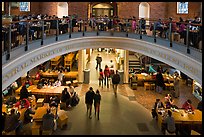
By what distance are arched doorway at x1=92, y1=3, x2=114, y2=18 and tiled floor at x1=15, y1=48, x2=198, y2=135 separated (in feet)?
47.9

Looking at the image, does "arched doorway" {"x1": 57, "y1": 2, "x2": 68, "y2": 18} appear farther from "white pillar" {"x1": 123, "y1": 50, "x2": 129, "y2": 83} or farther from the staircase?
the staircase

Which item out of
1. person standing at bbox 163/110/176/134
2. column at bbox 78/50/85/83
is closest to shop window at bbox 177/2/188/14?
column at bbox 78/50/85/83

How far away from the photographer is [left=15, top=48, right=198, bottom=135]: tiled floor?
13070mm

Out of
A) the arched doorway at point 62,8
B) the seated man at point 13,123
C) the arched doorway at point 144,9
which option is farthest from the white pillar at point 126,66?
the seated man at point 13,123

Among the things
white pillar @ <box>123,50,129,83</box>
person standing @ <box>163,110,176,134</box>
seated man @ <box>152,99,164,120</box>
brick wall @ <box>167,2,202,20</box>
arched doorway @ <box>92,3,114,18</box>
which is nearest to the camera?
person standing @ <box>163,110,176,134</box>

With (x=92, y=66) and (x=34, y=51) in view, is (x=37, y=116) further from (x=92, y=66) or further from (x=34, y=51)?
(x=92, y=66)

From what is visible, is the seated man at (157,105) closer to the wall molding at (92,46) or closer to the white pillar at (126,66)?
the wall molding at (92,46)

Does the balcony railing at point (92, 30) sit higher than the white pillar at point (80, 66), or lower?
higher

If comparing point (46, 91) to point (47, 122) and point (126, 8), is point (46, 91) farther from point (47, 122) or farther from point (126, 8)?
point (126, 8)

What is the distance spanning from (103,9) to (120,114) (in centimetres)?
2110

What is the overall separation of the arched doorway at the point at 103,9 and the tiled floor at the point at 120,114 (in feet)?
47.9

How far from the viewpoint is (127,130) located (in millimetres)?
13188

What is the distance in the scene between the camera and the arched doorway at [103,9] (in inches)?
1347

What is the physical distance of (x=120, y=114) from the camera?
50.5 ft
